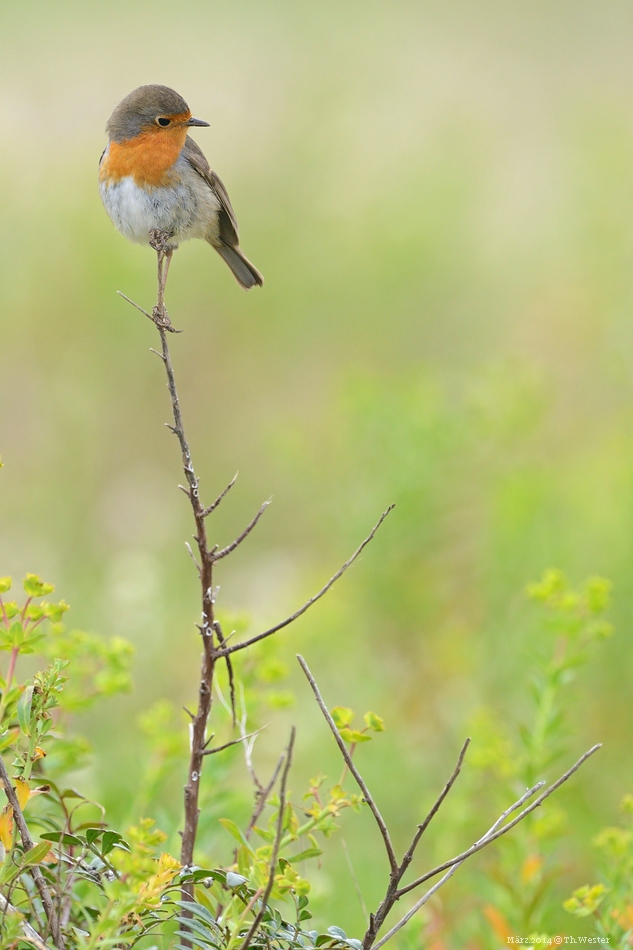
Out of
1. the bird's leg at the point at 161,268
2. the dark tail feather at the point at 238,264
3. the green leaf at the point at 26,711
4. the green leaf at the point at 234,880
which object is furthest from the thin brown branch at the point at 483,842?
the dark tail feather at the point at 238,264

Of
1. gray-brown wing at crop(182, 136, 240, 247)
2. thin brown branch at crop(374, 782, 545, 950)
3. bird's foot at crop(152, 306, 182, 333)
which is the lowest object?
thin brown branch at crop(374, 782, 545, 950)

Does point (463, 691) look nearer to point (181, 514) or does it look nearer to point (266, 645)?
point (266, 645)

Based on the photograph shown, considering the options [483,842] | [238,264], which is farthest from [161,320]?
[238,264]

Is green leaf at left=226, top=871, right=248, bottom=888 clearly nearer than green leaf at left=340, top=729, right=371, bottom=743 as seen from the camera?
Yes

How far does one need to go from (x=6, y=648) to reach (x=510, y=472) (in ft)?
11.5

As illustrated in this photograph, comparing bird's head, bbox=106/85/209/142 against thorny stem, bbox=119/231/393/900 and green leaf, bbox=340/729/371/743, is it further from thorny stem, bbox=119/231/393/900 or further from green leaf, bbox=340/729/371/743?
green leaf, bbox=340/729/371/743

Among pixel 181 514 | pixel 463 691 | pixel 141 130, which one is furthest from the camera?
pixel 181 514

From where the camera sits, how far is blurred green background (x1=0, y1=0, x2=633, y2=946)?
11.8 ft

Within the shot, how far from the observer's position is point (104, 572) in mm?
5117

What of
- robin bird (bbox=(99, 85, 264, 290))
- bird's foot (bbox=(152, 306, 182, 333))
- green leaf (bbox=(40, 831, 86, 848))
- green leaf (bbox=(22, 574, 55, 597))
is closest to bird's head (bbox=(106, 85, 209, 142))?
robin bird (bbox=(99, 85, 264, 290))

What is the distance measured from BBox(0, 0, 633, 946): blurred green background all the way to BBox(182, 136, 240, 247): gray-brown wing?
4.13 ft

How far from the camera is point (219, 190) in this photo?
6.88 feet

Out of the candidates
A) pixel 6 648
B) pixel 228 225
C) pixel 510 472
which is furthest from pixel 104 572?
pixel 6 648

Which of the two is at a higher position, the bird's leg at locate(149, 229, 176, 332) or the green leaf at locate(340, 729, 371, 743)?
the bird's leg at locate(149, 229, 176, 332)
